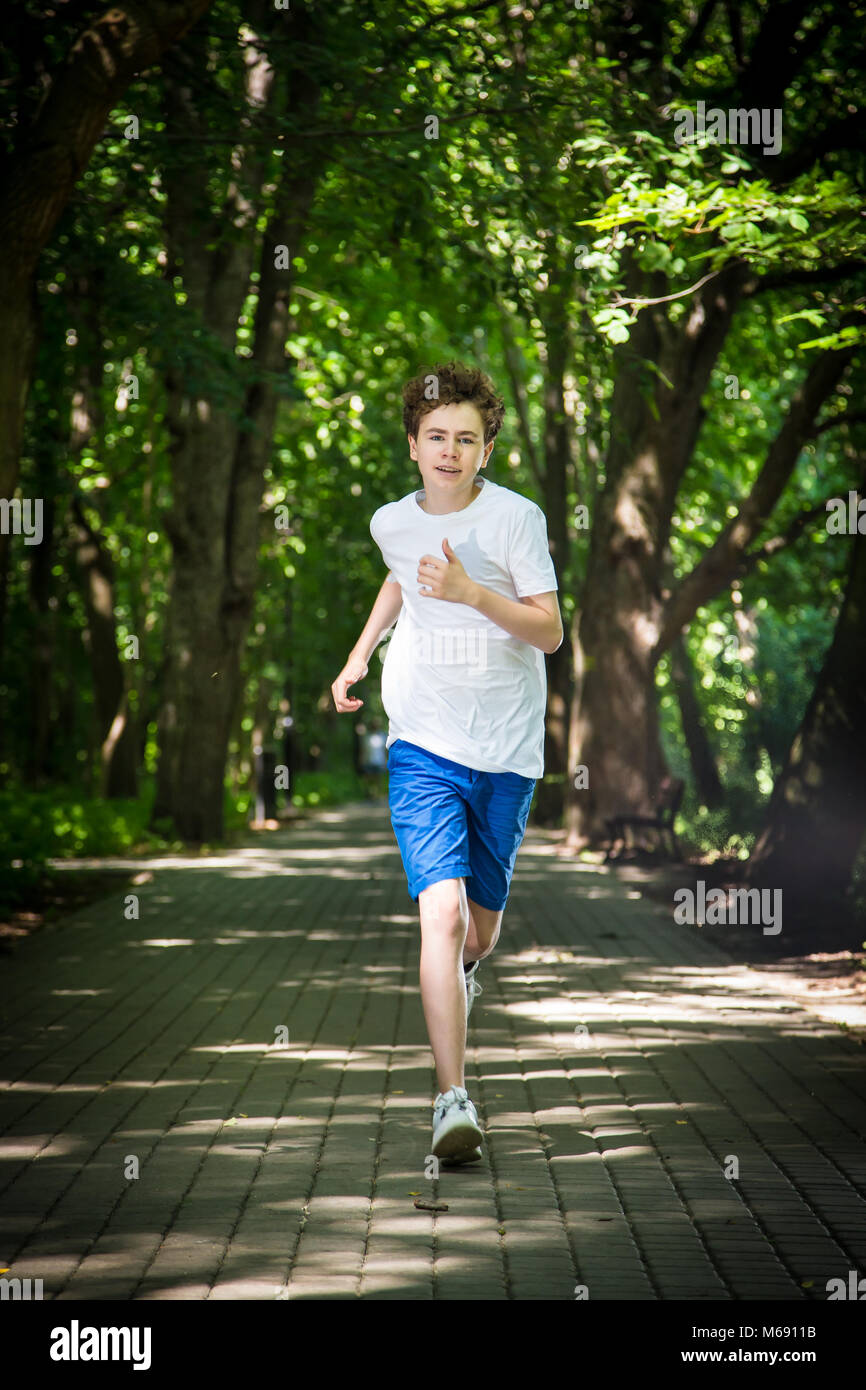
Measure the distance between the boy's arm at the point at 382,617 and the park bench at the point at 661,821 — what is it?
11.6m

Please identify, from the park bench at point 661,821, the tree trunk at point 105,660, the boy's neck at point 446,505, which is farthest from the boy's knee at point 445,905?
the tree trunk at point 105,660

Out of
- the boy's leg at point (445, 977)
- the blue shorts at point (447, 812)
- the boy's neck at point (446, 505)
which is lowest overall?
the boy's leg at point (445, 977)

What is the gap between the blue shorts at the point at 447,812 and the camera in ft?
16.8

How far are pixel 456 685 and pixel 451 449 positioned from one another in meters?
0.76

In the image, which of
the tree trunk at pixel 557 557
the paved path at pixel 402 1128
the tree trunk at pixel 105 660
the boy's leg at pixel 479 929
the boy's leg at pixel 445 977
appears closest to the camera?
the paved path at pixel 402 1128

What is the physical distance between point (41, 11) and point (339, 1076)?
A: 7348 millimetres

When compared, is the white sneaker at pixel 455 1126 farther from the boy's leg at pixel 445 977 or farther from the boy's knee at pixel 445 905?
the boy's knee at pixel 445 905

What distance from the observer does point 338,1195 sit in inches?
185

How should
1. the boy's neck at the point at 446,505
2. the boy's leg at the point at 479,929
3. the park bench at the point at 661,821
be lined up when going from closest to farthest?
1. the boy's neck at the point at 446,505
2. the boy's leg at the point at 479,929
3. the park bench at the point at 661,821

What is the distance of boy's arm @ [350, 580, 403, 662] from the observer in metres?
5.59

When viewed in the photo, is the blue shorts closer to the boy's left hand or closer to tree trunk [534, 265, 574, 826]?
the boy's left hand

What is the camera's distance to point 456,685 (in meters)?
5.15

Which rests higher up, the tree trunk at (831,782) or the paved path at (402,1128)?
the tree trunk at (831,782)
